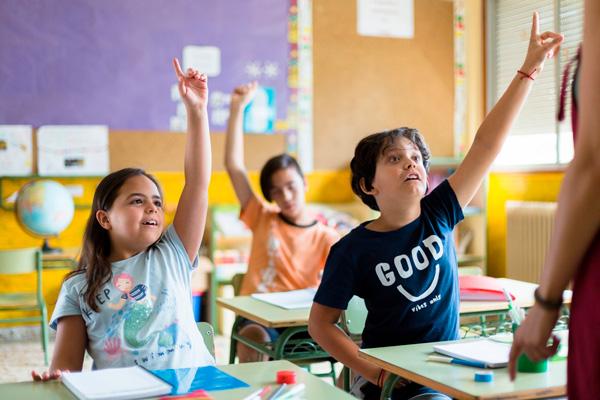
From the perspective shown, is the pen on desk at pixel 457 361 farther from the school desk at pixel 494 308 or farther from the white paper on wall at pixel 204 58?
the white paper on wall at pixel 204 58

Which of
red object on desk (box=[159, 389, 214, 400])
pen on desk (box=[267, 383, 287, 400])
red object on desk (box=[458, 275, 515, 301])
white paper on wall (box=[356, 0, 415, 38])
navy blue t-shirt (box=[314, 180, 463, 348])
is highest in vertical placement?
white paper on wall (box=[356, 0, 415, 38])

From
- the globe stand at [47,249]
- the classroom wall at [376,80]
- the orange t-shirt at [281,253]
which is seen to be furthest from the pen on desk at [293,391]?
the classroom wall at [376,80]

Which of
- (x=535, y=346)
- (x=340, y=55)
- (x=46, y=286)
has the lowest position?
(x=46, y=286)

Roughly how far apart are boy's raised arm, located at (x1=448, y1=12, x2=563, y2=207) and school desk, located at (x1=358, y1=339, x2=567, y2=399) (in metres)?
0.52

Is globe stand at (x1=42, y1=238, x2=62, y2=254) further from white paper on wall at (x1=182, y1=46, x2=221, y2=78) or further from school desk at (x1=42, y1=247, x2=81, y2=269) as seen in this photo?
white paper on wall at (x1=182, y1=46, x2=221, y2=78)

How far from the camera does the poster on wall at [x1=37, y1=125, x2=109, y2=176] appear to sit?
18.1 ft

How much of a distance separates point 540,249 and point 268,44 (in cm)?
253

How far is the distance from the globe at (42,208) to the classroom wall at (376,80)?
202 cm

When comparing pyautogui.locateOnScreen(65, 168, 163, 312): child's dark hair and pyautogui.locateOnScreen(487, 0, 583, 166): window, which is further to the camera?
pyautogui.locateOnScreen(487, 0, 583, 166): window

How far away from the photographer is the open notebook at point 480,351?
67.2 inches

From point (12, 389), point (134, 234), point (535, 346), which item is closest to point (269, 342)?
point (134, 234)

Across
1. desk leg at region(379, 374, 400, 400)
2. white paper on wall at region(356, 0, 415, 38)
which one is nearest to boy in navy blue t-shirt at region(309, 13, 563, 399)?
desk leg at region(379, 374, 400, 400)

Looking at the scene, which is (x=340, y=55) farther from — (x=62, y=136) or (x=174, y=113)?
(x=62, y=136)

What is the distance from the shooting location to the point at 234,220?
583 centimetres
